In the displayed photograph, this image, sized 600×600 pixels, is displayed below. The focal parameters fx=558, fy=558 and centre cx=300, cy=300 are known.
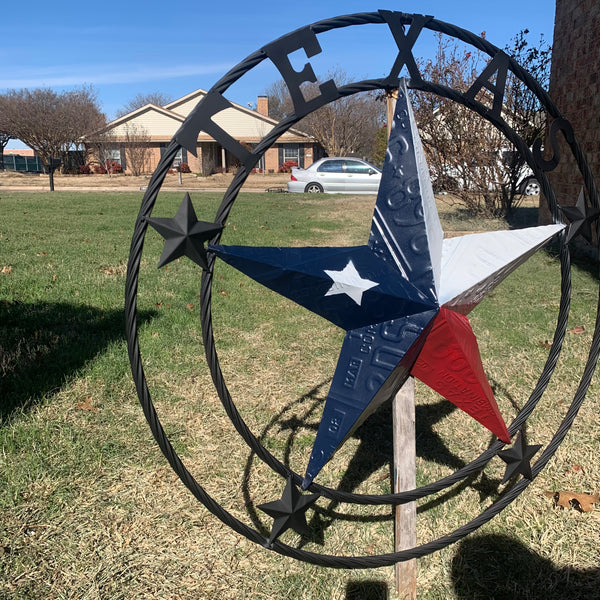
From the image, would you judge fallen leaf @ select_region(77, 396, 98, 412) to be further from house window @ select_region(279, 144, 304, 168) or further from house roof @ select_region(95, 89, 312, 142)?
house window @ select_region(279, 144, 304, 168)

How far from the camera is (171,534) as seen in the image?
2812 millimetres

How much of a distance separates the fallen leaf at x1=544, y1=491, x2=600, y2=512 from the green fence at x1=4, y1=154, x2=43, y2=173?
175 ft

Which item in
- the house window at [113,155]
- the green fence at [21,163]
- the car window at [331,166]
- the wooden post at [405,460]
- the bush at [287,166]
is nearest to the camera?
the wooden post at [405,460]

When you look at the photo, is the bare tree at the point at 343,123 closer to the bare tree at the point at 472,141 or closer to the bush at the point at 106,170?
Answer: the bush at the point at 106,170

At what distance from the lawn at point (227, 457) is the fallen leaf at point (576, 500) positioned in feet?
0.13

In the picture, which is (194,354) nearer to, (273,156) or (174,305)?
(174,305)

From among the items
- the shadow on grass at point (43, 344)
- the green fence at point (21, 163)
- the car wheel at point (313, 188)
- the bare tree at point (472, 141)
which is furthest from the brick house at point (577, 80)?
the green fence at point (21, 163)

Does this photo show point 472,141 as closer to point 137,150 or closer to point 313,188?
point 313,188

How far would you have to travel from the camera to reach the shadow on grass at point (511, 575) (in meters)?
2.52

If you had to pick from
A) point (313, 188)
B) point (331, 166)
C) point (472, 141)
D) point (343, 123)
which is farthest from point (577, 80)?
point (343, 123)

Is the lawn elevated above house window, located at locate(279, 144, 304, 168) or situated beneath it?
situated beneath

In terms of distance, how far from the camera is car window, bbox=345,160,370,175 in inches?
725

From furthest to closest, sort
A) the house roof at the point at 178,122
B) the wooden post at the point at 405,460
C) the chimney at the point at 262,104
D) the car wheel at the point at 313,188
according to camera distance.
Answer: the chimney at the point at 262,104, the house roof at the point at 178,122, the car wheel at the point at 313,188, the wooden post at the point at 405,460

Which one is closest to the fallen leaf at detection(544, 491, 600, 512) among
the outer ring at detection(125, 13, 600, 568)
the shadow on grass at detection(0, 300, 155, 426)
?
the outer ring at detection(125, 13, 600, 568)
